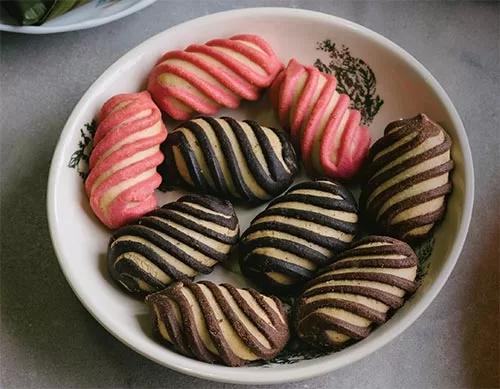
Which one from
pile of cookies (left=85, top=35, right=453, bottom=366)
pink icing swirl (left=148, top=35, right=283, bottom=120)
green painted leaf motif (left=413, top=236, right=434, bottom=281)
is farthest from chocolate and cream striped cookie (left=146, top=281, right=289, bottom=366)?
pink icing swirl (left=148, top=35, right=283, bottom=120)

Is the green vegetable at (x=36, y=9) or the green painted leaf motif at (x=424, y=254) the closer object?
the green painted leaf motif at (x=424, y=254)

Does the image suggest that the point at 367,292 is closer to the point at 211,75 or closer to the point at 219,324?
the point at 219,324

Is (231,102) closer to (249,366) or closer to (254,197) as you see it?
(254,197)

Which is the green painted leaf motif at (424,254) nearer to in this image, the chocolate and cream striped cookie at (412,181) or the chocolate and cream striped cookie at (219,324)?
the chocolate and cream striped cookie at (412,181)

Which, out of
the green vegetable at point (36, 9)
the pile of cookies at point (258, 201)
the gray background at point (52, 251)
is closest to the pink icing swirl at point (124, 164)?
the pile of cookies at point (258, 201)

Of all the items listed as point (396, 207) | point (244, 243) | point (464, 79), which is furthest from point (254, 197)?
point (464, 79)

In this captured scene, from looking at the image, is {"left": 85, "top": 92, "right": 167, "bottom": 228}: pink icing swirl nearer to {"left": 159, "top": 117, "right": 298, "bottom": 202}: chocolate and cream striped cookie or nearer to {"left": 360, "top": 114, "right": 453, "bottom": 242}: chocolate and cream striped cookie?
{"left": 159, "top": 117, "right": 298, "bottom": 202}: chocolate and cream striped cookie

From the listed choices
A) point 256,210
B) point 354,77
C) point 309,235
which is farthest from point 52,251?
point 354,77
